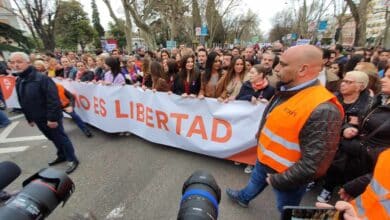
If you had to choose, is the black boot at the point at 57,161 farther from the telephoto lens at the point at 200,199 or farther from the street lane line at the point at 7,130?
the telephoto lens at the point at 200,199

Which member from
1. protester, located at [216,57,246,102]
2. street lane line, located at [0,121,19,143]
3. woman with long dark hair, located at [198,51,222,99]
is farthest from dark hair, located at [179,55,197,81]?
street lane line, located at [0,121,19,143]

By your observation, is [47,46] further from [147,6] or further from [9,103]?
[9,103]

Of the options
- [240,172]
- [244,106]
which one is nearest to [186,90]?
[244,106]

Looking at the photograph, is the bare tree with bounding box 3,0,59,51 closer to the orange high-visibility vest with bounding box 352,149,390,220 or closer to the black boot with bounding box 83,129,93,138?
the black boot with bounding box 83,129,93,138

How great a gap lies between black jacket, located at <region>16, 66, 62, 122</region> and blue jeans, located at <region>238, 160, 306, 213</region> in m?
2.70

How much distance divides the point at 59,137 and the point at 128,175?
1.18 m

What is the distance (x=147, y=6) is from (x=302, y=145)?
19.9m

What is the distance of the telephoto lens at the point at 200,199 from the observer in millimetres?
1099

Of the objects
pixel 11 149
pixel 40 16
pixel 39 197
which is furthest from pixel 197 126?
pixel 40 16

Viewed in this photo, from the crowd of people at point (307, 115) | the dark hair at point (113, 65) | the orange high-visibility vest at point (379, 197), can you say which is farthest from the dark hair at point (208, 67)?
the orange high-visibility vest at point (379, 197)

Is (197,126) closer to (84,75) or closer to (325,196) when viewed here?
(325,196)

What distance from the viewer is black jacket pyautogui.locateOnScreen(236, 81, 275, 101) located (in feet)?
10.3

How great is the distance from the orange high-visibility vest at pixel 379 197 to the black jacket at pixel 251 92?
6.51 feet

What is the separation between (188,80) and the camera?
423 centimetres
